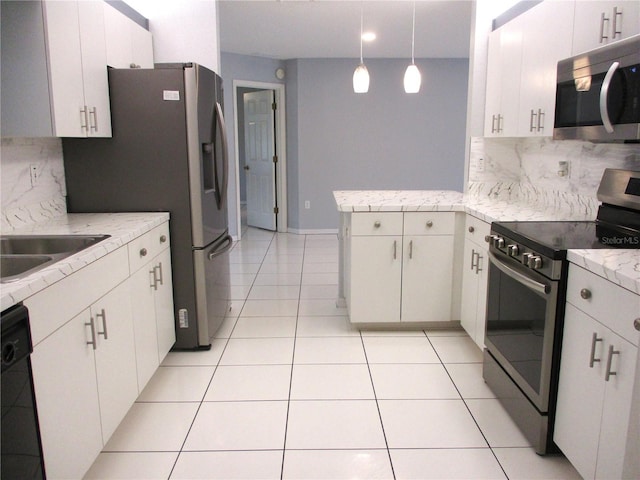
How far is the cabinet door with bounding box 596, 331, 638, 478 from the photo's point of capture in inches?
58.3

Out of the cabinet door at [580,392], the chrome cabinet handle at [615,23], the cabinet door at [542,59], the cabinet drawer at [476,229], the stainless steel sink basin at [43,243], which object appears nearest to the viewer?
the cabinet door at [580,392]

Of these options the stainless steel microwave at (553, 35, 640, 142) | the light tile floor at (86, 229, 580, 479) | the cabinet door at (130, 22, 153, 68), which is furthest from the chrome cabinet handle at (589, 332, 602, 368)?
the cabinet door at (130, 22, 153, 68)

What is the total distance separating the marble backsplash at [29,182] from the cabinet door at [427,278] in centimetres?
215

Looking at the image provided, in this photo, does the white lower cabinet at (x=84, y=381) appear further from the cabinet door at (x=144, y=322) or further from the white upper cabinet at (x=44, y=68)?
the white upper cabinet at (x=44, y=68)

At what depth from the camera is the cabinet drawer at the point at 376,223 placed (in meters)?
3.19

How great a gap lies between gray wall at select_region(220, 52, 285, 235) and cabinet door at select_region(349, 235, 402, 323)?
3.59m

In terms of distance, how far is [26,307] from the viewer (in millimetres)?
1399

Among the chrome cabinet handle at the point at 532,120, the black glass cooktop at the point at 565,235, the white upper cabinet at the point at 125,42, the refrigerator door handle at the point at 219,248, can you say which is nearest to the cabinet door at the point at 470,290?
the black glass cooktop at the point at 565,235

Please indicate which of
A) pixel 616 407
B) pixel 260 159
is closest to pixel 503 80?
pixel 616 407

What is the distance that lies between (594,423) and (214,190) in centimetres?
239

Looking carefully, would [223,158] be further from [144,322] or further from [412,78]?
[412,78]

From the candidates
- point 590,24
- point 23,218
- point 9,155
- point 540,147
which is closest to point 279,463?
point 23,218

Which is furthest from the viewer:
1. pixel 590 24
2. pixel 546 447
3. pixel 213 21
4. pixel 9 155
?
pixel 213 21

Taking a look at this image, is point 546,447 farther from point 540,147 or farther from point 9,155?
point 9,155
